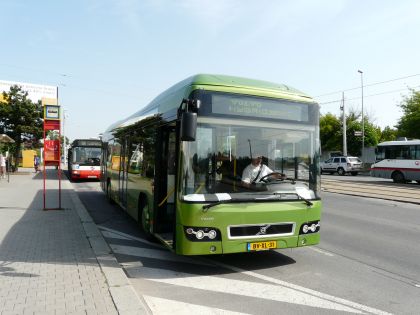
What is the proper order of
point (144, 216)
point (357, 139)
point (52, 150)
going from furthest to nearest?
point (357, 139) → point (52, 150) → point (144, 216)

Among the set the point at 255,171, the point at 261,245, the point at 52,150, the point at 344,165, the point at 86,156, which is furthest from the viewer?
the point at 344,165

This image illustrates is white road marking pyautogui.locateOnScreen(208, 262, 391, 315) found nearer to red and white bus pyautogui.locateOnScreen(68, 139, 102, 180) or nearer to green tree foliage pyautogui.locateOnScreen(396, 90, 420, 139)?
red and white bus pyautogui.locateOnScreen(68, 139, 102, 180)

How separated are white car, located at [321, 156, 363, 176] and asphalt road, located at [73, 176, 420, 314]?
28042 mm

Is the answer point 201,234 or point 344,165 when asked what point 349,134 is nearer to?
point 344,165

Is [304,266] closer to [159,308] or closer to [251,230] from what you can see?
[251,230]

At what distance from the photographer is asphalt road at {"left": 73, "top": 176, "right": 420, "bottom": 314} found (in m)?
4.68

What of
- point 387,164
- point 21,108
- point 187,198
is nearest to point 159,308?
point 187,198

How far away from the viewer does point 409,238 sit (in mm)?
8531

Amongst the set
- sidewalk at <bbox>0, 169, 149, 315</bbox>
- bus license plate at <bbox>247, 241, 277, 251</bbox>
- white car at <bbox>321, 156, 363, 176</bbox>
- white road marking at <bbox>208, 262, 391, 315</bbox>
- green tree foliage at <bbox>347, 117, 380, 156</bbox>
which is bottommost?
white road marking at <bbox>208, 262, 391, 315</bbox>

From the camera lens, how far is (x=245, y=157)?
6.04 meters

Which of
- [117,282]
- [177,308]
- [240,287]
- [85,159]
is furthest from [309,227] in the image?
[85,159]

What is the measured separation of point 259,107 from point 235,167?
0.98 metres

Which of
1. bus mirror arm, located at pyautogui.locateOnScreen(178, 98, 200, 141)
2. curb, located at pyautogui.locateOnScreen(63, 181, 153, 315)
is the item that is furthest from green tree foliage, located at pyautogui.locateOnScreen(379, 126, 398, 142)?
bus mirror arm, located at pyautogui.locateOnScreen(178, 98, 200, 141)

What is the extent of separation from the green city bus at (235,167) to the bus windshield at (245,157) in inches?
0.6
